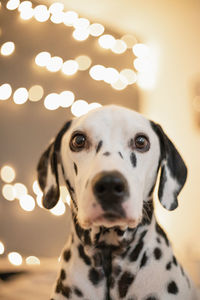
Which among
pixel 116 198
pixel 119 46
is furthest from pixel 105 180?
pixel 119 46

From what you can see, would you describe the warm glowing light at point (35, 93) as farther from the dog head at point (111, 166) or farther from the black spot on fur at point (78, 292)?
the black spot on fur at point (78, 292)

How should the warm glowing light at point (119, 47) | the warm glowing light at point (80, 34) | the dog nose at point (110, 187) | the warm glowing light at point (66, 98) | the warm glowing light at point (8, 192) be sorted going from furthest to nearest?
the warm glowing light at point (119, 47) → the warm glowing light at point (80, 34) → the warm glowing light at point (66, 98) → the warm glowing light at point (8, 192) → the dog nose at point (110, 187)

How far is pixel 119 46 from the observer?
4086 mm

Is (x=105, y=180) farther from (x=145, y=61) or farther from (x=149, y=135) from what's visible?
(x=145, y=61)

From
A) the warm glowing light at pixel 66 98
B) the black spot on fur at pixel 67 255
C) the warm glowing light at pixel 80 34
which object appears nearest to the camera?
the black spot on fur at pixel 67 255

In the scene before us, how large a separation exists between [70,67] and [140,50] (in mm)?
992

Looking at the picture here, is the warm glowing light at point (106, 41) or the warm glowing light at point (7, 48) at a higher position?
the warm glowing light at point (106, 41)

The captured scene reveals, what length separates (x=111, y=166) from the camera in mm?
1043

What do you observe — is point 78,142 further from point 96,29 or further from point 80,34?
point 96,29

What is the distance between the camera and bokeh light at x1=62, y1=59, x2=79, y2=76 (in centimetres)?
374

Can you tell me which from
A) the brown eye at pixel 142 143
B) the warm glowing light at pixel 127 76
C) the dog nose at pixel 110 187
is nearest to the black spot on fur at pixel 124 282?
the dog nose at pixel 110 187

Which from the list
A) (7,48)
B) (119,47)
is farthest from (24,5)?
(119,47)

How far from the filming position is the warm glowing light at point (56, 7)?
11.8ft

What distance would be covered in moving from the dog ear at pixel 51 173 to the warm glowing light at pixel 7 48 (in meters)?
2.43
